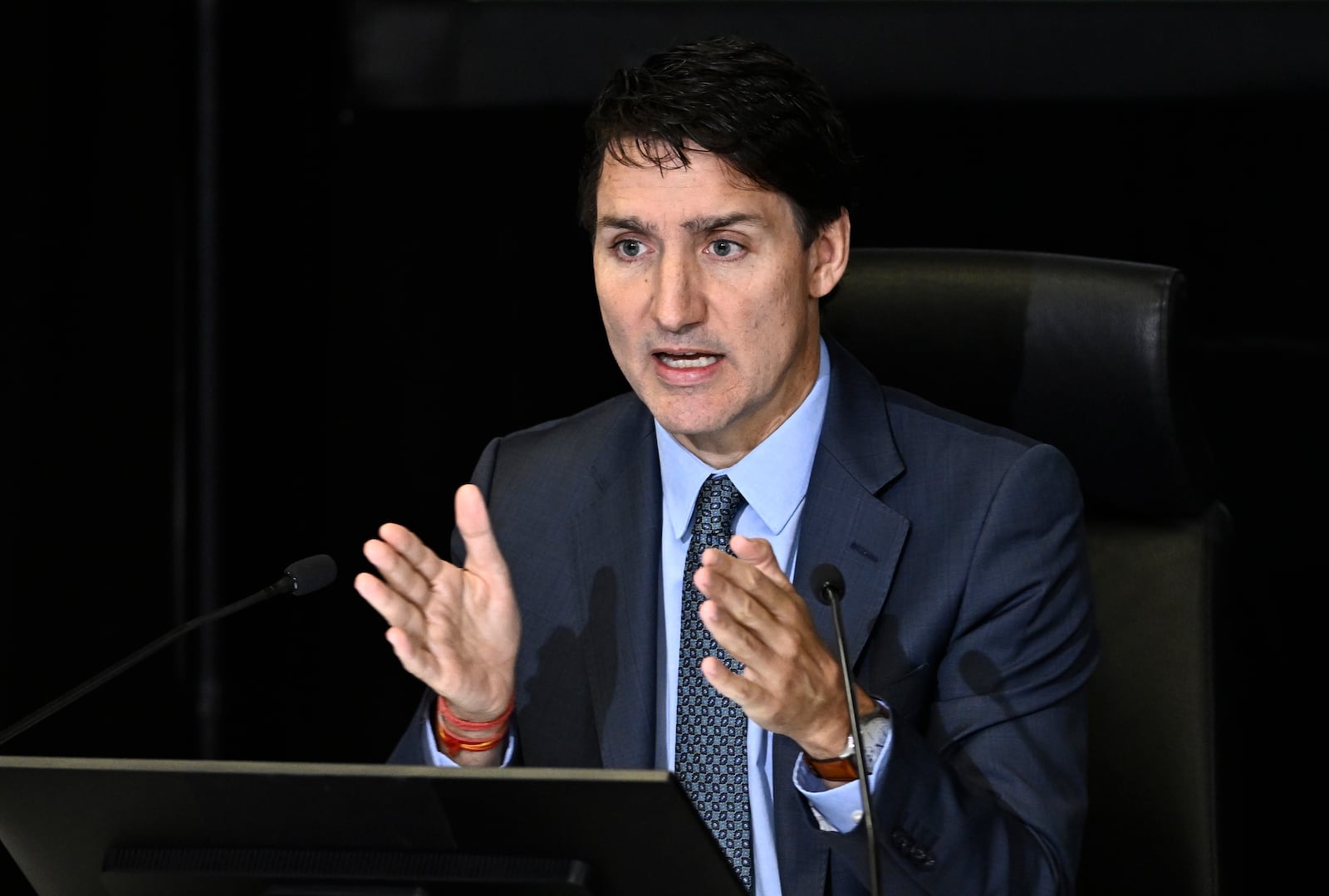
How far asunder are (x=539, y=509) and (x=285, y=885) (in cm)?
80

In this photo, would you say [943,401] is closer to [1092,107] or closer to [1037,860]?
[1037,860]

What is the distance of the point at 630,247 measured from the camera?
1.76 meters

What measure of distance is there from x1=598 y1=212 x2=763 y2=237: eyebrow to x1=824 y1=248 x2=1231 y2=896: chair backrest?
0.81ft

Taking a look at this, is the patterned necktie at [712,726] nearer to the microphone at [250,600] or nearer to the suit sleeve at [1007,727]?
the suit sleeve at [1007,727]

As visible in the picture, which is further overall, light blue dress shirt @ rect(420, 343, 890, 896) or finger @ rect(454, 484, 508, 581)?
light blue dress shirt @ rect(420, 343, 890, 896)

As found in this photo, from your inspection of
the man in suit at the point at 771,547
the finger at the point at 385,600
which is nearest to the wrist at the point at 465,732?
the man in suit at the point at 771,547

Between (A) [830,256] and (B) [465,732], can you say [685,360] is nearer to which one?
(A) [830,256]

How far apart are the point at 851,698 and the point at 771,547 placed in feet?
0.99

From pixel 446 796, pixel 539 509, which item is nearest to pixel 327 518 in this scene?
pixel 539 509

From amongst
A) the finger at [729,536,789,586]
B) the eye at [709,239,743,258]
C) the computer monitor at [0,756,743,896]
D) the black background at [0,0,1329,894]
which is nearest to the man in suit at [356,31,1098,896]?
the eye at [709,239,743,258]

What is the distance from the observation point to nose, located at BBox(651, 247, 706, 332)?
66.7 inches

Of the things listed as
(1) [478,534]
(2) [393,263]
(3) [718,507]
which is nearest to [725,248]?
(3) [718,507]

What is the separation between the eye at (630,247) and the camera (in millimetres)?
1757

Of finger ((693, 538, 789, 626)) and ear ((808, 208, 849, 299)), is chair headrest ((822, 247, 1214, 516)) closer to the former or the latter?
ear ((808, 208, 849, 299))
